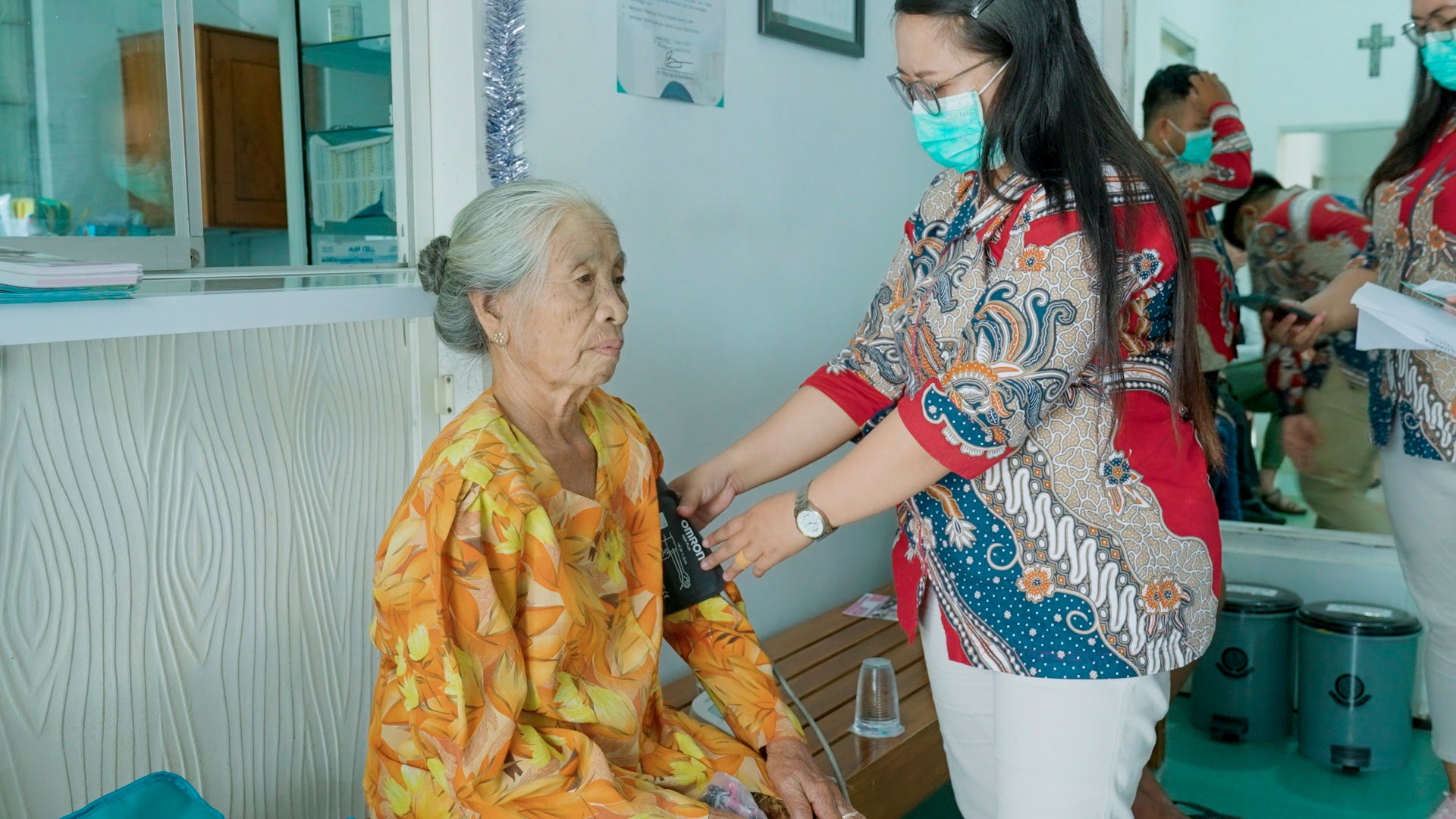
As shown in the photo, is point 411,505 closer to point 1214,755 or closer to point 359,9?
point 359,9

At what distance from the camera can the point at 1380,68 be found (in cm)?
379

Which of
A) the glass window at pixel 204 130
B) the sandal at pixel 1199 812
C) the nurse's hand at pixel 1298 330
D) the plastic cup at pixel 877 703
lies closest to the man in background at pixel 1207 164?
the sandal at pixel 1199 812

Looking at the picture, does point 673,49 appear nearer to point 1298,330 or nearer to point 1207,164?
point 1298,330

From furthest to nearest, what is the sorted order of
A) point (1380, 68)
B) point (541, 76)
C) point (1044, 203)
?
point (1380, 68)
point (541, 76)
point (1044, 203)

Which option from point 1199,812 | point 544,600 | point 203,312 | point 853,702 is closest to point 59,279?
point 203,312

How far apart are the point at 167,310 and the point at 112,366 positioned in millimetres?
269

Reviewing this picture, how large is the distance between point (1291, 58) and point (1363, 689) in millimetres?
1949

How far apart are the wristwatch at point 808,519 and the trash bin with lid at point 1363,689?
2322 mm

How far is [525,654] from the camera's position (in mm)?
1652

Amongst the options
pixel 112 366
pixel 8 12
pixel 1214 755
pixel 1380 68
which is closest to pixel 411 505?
pixel 112 366

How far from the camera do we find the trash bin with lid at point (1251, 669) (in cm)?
354

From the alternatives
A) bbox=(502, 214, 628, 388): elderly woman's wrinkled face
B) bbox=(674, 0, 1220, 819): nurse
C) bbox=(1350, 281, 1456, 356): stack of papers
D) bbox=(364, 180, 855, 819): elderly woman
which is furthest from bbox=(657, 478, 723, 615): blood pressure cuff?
bbox=(1350, 281, 1456, 356): stack of papers

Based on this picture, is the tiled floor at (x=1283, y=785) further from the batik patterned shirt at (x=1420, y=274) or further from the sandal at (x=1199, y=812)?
the batik patterned shirt at (x=1420, y=274)

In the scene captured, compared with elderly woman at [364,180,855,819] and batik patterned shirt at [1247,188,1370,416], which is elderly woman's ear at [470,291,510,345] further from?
batik patterned shirt at [1247,188,1370,416]
